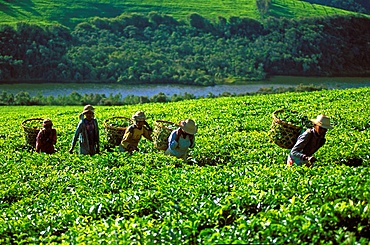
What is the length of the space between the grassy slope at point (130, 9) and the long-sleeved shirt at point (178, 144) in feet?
317

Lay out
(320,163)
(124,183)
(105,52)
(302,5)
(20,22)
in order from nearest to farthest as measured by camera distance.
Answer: (124,183), (320,163), (20,22), (105,52), (302,5)

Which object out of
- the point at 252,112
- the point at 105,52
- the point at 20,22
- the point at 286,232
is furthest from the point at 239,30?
the point at 286,232

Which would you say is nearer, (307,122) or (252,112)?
(307,122)

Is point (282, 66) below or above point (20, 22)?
below

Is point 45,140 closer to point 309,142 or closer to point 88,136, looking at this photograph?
point 88,136

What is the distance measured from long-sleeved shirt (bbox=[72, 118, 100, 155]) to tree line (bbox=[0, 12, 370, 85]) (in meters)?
78.9

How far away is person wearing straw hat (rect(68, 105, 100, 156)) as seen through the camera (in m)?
13.3

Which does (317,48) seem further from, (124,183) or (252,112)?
(124,183)

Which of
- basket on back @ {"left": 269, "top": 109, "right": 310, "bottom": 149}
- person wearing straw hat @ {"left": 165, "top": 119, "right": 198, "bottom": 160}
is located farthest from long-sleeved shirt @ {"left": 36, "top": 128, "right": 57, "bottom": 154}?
basket on back @ {"left": 269, "top": 109, "right": 310, "bottom": 149}

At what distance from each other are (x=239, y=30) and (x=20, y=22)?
48808 mm

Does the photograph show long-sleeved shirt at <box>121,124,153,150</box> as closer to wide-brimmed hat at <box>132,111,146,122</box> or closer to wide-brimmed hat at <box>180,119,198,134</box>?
wide-brimmed hat at <box>132,111,146,122</box>

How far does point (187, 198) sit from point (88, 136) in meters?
6.11

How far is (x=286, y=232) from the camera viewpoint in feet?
19.3

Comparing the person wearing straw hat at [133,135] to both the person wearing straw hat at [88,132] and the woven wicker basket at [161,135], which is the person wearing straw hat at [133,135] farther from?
the person wearing straw hat at [88,132]
